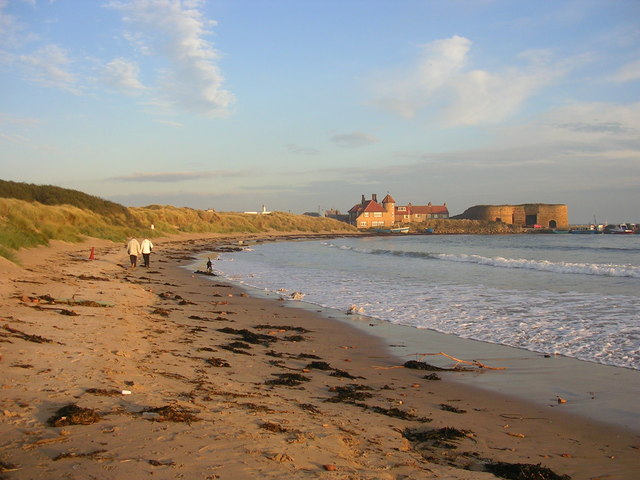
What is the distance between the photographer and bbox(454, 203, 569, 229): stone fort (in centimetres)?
13738

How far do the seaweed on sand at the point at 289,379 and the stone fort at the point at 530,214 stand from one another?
138138 mm

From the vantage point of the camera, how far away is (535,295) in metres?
15.5

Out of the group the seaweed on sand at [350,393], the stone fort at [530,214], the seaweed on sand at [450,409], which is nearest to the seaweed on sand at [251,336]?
the seaweed on sand at [350,393]

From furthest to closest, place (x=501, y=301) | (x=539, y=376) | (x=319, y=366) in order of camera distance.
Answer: (x=501, y=301), (x=319, y=366), (x=539, y=376)

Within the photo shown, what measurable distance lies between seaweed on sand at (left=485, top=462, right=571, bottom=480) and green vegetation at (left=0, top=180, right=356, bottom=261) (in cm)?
1473

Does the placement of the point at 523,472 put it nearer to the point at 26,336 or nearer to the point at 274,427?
the point at 274,427

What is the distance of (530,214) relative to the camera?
13850cm

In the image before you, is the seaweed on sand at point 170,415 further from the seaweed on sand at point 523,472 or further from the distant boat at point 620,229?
the distant boat at point 620,229

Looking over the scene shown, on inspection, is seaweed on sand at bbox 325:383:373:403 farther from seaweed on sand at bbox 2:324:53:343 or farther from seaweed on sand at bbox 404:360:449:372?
seaweed on sand at bbox 2:324:53:343

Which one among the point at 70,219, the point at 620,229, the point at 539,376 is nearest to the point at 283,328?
the point at 539,376

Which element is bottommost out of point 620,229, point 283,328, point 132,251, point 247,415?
point 283,328

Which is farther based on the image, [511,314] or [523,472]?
[511,314]

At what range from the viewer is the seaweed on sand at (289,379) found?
616cm

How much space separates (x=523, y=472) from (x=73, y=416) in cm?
340
